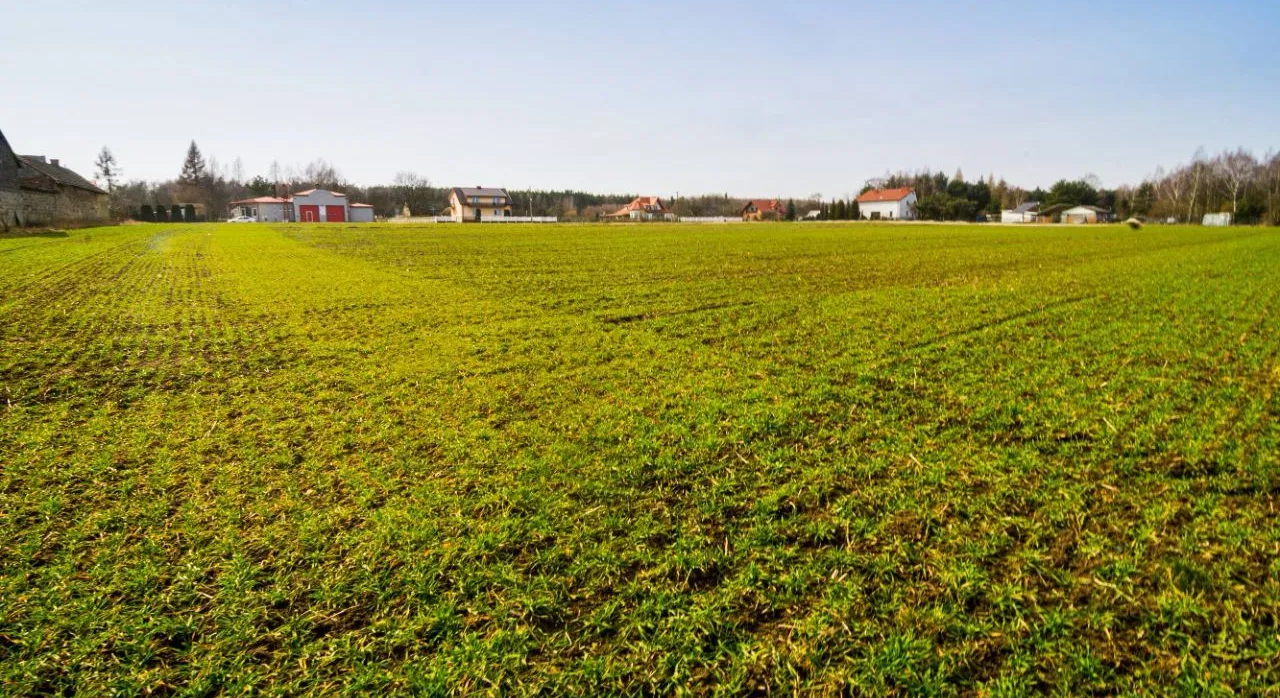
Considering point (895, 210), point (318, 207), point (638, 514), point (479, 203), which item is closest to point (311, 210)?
point (318, 207)

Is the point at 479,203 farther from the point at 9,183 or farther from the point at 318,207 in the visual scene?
the point at 9,183

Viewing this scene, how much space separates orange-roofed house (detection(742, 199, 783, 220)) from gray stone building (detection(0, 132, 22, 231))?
101895 millimetres

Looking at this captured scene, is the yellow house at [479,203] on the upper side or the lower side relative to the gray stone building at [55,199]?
upper

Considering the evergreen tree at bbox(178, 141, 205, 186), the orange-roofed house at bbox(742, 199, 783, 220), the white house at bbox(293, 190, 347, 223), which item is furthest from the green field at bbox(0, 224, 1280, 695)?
the evergreen tree at bbox(178, 141, 205, 186)

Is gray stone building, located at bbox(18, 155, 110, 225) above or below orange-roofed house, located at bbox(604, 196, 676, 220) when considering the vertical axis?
below

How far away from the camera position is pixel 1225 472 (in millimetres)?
3596

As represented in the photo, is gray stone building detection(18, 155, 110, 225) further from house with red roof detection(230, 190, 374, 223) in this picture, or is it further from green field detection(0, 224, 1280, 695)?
green field detection(0, 224, 1280, 695)

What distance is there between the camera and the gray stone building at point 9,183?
34.9 metres

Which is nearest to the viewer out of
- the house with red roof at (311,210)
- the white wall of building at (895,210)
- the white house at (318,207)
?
the white house at (318,207)

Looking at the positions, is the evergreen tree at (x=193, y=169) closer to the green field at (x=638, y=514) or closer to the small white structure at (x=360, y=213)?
the small white structure at (x=360, y=213)

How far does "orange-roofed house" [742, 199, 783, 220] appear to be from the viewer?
121 meters

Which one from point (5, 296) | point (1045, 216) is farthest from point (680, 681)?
point (1045, 216)

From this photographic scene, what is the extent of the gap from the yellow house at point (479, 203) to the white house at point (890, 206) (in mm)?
61728

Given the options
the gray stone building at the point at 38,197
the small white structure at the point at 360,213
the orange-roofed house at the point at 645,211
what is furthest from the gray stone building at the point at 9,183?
the orange-roofed house at the point at 645,211
